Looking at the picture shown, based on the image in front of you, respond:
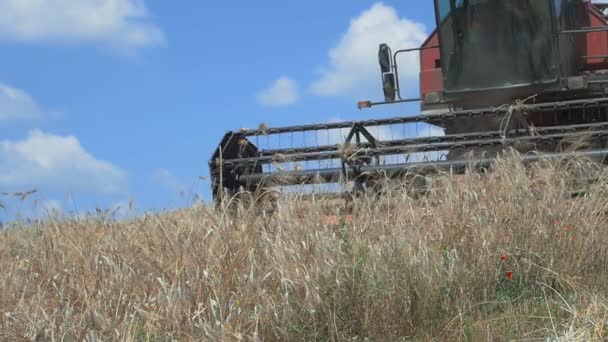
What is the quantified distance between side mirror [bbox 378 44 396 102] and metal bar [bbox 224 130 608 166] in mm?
1781

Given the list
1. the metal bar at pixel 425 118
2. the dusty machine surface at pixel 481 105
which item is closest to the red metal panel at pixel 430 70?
the dusty machine surface at pixel 481 105

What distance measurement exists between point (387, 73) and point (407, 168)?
7.17 feet

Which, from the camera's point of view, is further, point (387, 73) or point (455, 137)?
point (387, 73)

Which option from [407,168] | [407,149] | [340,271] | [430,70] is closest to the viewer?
[340,271]

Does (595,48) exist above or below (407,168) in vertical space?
above

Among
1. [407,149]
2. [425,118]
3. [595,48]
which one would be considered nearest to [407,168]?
[407,149]

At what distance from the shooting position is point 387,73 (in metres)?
8.38

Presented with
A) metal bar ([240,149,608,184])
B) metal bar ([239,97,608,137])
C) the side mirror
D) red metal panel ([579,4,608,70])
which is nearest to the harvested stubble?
metal bar ([240,149,608,184])

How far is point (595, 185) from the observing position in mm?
5512

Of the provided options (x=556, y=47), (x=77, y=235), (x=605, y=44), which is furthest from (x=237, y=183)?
(x=605, y=44)

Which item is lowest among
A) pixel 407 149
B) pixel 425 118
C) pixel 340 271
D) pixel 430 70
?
pixel 340 271

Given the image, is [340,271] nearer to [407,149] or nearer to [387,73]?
[407,149]

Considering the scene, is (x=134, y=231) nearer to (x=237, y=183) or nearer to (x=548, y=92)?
(x=237, y=183)

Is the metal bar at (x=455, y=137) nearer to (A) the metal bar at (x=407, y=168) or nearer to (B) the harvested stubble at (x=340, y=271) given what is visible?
(A) the metal bar at (x=407, y=168)
